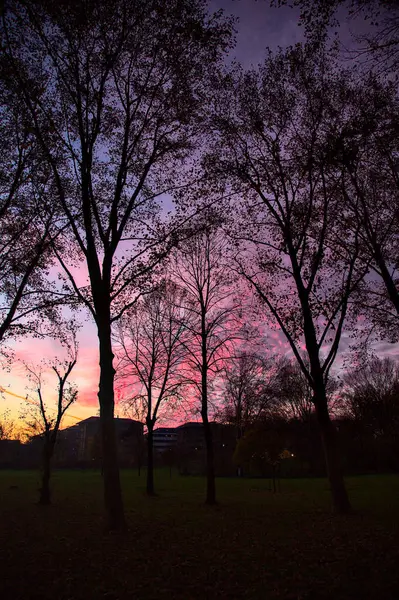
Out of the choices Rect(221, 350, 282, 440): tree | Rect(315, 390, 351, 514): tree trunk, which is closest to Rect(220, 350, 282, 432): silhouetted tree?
Rect(221, 350, 282, 440): tree

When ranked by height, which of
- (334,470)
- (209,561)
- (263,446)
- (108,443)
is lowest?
(263,446)

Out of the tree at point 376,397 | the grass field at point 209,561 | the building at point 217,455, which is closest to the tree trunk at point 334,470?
the grass field at point 209,561

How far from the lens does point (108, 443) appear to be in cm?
1149

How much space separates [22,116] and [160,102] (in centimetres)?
581

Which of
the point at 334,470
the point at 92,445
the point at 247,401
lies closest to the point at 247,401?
the point at 247,401

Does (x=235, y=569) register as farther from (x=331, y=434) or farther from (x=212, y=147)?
(x=212, y=147)

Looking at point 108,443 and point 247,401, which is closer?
point 108,443

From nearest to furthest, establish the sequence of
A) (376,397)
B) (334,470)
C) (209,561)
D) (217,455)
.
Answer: (209,561) → (334,470) → (376,397) → (217,455)

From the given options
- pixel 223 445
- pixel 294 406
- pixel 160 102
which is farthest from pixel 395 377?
pixel 160 102

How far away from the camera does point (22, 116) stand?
15.3 meters

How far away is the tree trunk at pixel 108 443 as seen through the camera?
1108 centimetres

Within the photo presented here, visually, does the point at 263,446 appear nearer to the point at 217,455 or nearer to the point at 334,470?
the point at 334,470

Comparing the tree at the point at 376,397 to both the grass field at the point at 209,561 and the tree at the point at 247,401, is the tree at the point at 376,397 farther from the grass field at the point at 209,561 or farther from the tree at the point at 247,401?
the grass field at the point at 209,561

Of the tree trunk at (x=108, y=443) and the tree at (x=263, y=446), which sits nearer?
the tree trunk at (x=108, y=443)
